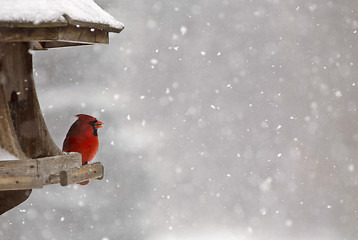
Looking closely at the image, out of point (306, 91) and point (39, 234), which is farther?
point (306, 91)

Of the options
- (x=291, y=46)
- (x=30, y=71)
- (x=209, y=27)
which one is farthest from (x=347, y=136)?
(x=30, y=71)

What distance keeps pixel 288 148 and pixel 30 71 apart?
740cm

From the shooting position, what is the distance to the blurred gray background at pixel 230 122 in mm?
8695

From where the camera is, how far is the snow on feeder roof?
1.99 metres

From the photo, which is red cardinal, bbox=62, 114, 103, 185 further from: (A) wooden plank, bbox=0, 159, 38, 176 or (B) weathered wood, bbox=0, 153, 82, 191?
(A) wooden plank, bbox=0, 159, 38, 176

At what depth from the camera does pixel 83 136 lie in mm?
2605

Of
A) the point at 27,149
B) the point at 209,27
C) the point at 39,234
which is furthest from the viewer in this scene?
the point at 209,27

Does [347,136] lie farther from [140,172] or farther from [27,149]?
[27,149]

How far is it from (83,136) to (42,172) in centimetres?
44

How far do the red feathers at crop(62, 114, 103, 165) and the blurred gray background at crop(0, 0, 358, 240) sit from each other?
5842 mm

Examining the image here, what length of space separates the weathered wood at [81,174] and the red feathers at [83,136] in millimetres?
138

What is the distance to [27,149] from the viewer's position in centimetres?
240

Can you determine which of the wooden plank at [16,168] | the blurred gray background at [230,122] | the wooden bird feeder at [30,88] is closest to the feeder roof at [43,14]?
the wooden bird feeder at [30,88]

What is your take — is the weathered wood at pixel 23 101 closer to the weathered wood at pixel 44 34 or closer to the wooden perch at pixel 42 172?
the wooden perch at pixel 42 172
